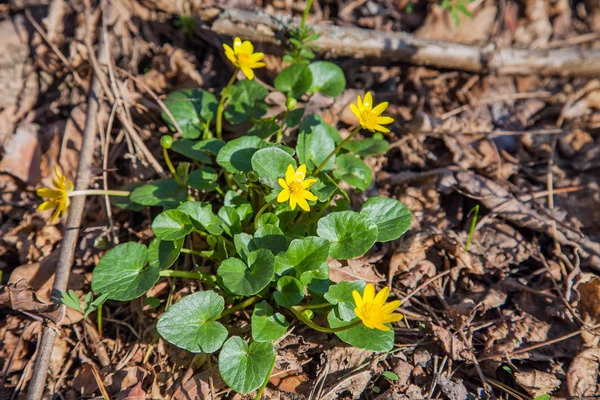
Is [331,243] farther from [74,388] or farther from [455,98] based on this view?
[455,98]

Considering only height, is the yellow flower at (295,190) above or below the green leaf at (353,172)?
above

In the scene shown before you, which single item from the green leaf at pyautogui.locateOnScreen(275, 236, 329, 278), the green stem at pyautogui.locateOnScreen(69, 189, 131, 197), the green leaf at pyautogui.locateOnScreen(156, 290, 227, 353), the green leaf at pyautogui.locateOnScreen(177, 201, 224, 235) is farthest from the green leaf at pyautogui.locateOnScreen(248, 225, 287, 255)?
the green stem at pyautogui.locateOnScreen(69, 189, 131, 197)

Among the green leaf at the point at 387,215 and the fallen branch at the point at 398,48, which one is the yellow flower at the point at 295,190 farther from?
the fallen branch at the point at 398,48

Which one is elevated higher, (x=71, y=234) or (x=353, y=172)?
(x=353, y=172)

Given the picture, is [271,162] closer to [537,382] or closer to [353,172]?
[353,172]

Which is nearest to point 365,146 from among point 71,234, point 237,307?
point 237,307

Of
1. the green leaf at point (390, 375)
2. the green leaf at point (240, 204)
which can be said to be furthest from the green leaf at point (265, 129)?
the green leaf at point (390, 375)

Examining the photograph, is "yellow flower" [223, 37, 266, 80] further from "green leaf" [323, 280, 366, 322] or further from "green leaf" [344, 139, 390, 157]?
"green leaf" [323, 280, 366, 322]
